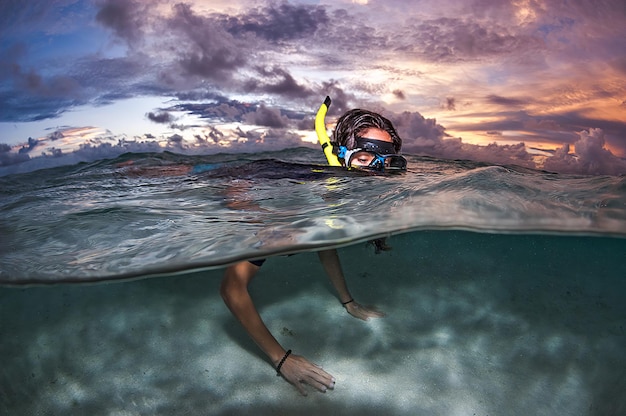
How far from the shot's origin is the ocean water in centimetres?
455

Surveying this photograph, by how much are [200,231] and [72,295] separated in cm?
350

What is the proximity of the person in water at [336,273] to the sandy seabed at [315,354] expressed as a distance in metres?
0.27

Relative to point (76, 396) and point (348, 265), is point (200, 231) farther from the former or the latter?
point (348, 265)

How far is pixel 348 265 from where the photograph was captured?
1038 cm

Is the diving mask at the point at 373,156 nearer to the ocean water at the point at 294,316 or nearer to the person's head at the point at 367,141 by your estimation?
the person's head at the point at 367,141

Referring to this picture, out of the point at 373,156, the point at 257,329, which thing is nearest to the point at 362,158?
the point at 373,156

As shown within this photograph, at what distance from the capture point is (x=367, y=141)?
19.9ft

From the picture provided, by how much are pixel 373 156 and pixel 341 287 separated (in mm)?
2189

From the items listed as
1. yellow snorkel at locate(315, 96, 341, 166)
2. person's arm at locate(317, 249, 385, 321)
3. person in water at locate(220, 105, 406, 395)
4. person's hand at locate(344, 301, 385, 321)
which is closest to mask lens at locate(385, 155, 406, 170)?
person in water at locate(220, 105, 406, 395)

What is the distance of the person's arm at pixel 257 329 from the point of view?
12.6 feet

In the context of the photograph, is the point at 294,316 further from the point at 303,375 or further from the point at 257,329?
the point at 257,329

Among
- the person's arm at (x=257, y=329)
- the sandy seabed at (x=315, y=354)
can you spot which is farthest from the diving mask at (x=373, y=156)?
the person's arm at (x=257, y=329)

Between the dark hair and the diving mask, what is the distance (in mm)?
169

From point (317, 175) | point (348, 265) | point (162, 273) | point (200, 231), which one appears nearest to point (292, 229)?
point (200, 231)
